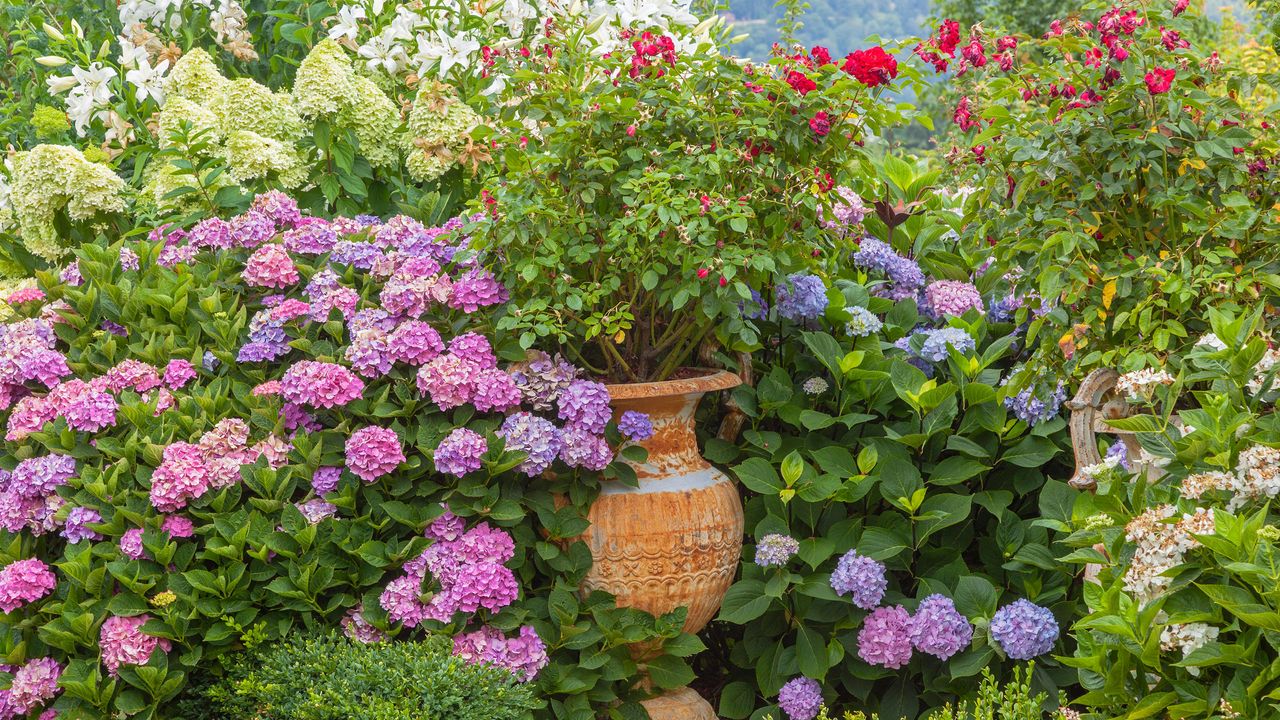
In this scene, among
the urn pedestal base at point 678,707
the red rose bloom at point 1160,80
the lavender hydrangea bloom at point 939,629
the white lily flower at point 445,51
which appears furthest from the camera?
the white lily flower at point 445,51

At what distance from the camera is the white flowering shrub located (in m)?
1.95

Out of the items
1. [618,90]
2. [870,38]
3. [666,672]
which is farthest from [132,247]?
[870,38]

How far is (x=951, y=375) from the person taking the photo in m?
3.54

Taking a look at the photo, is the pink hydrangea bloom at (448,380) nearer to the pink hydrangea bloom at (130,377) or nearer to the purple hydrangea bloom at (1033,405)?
the pink hydrangea bloom at (130,377)

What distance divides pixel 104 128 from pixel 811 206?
308 cm

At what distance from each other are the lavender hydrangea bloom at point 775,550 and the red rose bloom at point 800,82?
120 cm

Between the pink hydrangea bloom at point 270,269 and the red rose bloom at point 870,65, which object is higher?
→ the red rose bloom at point 870,65

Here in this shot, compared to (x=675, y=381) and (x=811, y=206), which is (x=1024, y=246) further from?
(x=675, y=381)

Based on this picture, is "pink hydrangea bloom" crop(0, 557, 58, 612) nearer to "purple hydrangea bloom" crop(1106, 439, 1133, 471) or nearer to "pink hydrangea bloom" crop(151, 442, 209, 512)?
"pink hydrangea bloom" crop(151, 442, 209, 512)

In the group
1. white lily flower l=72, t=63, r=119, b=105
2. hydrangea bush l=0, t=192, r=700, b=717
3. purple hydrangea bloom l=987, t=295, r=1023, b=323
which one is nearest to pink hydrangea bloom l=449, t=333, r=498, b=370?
hydrangea bush l=0, t=192, r=700, b=717

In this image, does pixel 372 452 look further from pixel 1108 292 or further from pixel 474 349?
pixel 1108 292

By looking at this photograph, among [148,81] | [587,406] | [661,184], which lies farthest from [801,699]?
[148,81]

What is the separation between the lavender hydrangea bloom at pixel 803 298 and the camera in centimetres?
341

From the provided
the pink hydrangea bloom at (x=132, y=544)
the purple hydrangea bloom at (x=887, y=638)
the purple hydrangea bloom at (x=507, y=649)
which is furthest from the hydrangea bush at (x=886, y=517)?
the pink hydrangea bloom at (x=132, y=544)
